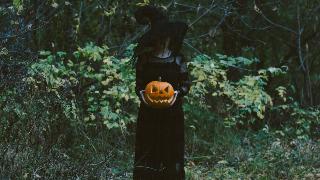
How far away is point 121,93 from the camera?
6.62 metres

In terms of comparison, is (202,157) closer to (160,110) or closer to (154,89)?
(160,110)

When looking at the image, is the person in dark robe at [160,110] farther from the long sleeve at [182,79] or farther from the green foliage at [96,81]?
the green foliage at [96,81]

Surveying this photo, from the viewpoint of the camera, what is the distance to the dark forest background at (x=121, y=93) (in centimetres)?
494

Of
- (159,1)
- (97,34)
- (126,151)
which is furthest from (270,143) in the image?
(97,34)

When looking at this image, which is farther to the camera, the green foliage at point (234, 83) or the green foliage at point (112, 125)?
the green foliage at point (234, 83)

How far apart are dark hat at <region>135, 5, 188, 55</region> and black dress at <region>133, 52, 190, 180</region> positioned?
12 cm

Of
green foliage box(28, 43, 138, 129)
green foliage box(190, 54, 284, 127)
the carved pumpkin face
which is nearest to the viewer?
the carved pumpkin face

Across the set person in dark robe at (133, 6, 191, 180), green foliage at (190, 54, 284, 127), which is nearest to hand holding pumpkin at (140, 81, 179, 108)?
person in dark robe at (133, 6, 191, 180)

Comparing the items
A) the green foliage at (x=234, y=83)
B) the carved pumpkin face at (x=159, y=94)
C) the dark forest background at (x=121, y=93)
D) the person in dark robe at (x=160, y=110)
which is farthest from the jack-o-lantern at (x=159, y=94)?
the green foliage at (x=234, y=83)

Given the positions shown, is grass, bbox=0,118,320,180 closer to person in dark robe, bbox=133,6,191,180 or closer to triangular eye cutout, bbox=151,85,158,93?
person in dark robe, bbox=133,6,191,180

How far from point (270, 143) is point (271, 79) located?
2.49 meters

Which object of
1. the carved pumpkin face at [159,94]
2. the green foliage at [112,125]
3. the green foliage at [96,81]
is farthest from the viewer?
the green foliage at [96,81]

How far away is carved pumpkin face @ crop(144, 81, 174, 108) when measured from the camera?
15.5ft

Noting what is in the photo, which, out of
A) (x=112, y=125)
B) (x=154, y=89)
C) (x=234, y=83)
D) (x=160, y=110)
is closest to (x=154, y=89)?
(x=154, y=89)
